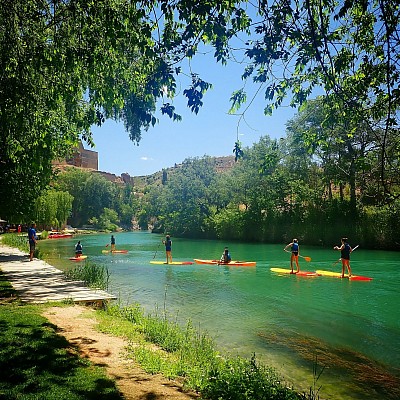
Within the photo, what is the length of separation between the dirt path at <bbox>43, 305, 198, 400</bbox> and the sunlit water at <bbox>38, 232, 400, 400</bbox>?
8.58 ft

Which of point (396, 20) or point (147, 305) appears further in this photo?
point (147, 305)

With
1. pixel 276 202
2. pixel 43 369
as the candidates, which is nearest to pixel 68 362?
pixel 43 369

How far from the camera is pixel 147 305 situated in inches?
474

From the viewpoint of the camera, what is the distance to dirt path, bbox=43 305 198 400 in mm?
4680

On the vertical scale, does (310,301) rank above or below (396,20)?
below

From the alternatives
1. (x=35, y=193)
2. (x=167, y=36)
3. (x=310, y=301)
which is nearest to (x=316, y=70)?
(x=167, y=36)

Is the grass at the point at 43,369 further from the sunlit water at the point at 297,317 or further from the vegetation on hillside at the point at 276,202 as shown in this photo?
the vegetation on hillside at the point at 276,202

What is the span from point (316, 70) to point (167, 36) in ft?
7.26

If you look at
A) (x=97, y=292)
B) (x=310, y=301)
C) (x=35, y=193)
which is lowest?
Result: (x=310, y=301)

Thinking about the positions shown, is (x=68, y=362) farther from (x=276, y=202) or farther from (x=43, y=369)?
(x=276, y=202)

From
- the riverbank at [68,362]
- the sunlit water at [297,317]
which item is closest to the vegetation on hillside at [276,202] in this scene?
the sunlit water at [297,317]

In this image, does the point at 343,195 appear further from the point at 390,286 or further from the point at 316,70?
the point at 316,70

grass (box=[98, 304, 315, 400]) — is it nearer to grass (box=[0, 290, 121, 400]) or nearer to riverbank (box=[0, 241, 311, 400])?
riverbank (box=[0, 241, 311, 400])

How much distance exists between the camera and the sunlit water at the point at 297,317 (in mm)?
6977
